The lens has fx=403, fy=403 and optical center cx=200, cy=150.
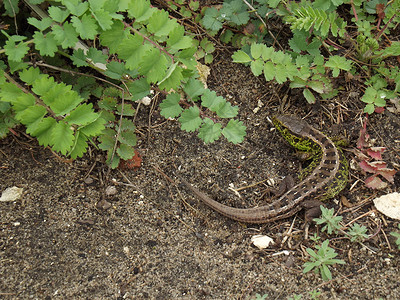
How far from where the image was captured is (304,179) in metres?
4.08

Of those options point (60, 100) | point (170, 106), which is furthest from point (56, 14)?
point (170, 106)

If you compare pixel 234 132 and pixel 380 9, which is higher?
pixel 380 9

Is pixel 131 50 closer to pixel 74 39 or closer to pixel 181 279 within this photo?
pixel 74 39

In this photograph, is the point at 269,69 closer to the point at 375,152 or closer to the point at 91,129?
the point at 375,152

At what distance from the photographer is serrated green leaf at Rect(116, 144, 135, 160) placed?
11.5 feet

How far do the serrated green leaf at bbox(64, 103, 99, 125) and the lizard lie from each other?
1.37 metres

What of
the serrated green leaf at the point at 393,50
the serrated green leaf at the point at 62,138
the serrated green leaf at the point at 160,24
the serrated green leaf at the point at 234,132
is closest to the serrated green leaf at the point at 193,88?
the serrated green leaf at the point at 234,132

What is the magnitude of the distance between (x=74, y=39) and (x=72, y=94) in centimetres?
39

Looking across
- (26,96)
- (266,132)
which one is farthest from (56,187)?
(266,132)

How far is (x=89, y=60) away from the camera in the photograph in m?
3.58

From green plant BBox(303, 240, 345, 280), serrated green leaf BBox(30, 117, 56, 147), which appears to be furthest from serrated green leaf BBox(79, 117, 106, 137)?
green plant BBox(303, 240, 345, 280)

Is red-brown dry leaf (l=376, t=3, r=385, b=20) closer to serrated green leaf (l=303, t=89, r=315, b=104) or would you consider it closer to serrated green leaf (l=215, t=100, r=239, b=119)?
serrated green leaf (l=303, t=89, r=315, b=104)

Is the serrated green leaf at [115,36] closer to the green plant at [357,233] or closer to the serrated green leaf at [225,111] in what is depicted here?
the serrated green leaf at [225,111]

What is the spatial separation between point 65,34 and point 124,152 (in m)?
1.14
